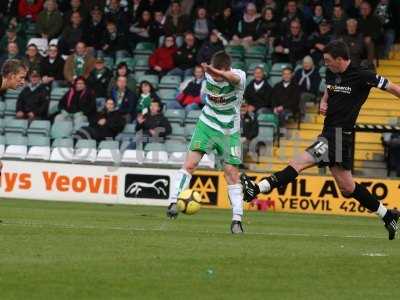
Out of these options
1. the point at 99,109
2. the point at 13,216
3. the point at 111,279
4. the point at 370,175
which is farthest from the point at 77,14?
the point at 111,279

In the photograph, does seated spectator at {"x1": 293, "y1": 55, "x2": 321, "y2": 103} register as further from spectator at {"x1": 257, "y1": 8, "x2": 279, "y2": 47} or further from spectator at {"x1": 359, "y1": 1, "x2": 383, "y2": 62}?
spectator at {"x1": 257, "y1": 8, "x2": 279, "y2": 47}

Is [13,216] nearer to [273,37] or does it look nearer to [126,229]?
[126,229]

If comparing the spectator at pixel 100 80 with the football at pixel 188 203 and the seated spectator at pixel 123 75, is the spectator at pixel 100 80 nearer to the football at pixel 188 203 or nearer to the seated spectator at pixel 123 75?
the seated spectator at pixel 123 75

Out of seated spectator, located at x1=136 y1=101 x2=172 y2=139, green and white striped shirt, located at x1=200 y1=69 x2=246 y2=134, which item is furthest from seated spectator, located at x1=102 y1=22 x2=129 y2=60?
green and white striped shirt, located at x1=200 y1=69 x2=246 y2=134

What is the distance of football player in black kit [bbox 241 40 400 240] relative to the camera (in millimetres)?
15039

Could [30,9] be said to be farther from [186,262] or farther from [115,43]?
[186,262]

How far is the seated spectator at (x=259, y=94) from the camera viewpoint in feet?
87.1

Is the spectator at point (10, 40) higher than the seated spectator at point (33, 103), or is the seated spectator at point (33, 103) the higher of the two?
the spectator at point (10, 40)

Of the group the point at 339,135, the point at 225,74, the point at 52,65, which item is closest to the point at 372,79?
the point at 339,135

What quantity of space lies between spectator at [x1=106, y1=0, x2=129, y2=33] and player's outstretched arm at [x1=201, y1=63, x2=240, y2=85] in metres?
14.9

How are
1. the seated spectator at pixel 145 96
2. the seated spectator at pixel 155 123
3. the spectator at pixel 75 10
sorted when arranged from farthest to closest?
the spectator at pixel 75 10
the seated spectator at pixel 145 96
the seated spectator at pixel 155 123

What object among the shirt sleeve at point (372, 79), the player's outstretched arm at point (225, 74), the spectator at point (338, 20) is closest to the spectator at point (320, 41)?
the spectator at point (338, 20)

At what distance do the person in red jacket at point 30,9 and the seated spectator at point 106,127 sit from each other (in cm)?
594

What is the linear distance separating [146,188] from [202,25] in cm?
639
